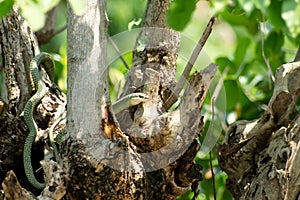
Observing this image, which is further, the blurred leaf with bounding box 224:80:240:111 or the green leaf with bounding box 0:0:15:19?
the blurred leaf with bounding box 224:80:240:111

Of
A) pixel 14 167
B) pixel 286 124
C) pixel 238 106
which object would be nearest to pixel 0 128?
pixel 14 167

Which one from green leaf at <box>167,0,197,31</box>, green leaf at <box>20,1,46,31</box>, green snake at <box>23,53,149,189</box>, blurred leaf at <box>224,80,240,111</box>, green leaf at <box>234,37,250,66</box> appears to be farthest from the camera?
green leaf at <box>234,37,250,66</box>

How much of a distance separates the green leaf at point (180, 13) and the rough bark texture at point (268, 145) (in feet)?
1.17

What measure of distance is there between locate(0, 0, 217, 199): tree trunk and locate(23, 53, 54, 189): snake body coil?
4 centimetres

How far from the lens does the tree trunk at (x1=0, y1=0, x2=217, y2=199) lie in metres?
1.75

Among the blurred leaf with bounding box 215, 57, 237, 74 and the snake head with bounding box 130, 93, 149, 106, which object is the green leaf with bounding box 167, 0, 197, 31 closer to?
the snake head with bounding box 130, 93, 149, 106

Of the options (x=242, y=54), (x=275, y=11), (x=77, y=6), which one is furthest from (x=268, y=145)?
(x=77, y=6)

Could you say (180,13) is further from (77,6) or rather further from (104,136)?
(77,6)

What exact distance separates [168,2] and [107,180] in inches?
28.9

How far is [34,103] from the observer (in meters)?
2.06

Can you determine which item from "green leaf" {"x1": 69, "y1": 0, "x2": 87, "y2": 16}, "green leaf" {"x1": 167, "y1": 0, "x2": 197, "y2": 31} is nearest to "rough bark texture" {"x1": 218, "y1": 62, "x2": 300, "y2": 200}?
"green leaf" {"x1": 167, "y1": 0, "x2": 197, "y2": 31}

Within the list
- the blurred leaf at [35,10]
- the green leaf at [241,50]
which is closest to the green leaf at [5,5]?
the blurred leaf at [35,10]

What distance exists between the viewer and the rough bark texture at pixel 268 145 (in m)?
2.08

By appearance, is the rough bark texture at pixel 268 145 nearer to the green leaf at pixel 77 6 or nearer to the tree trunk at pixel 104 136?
the tree trunk at pixel 104 136
